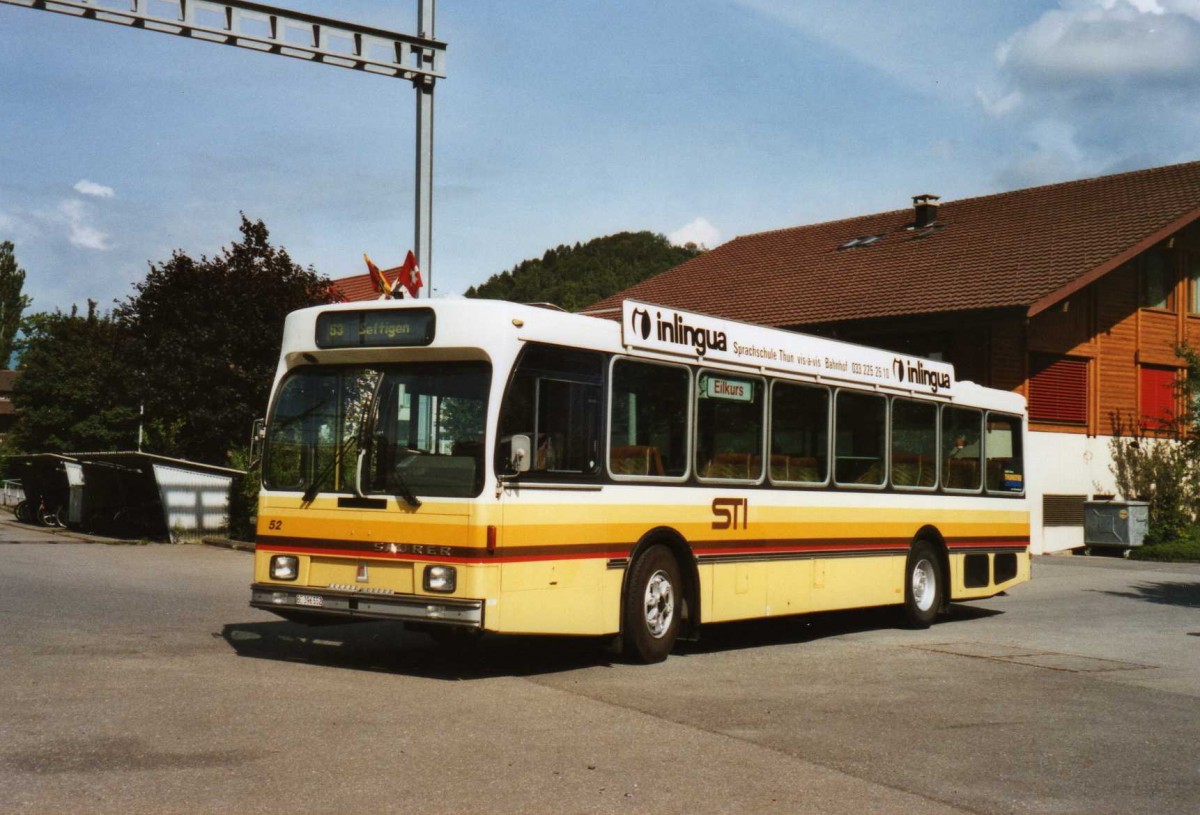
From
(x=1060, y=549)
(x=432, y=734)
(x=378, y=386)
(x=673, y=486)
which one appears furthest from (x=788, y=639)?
(x=1060, y=549)

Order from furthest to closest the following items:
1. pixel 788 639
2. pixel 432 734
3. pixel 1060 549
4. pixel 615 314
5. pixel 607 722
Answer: pixel 1060 549, pixel 788 639, pixel 615 314, pixel 607 722, pixel 432 734

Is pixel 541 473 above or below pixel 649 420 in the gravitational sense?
below

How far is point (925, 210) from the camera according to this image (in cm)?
3681

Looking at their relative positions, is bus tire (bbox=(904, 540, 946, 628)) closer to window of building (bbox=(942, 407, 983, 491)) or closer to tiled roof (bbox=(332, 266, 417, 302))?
window of building (bbox=(942, 407, 983, 491))

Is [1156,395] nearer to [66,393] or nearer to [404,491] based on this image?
[404,491]

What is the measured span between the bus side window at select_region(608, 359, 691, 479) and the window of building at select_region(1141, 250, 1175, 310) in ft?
76.0

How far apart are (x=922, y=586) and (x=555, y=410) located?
6577 mm

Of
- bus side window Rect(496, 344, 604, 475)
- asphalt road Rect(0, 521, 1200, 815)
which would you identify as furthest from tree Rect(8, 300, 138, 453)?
bus side window Rect(496, 344, 604, 475)

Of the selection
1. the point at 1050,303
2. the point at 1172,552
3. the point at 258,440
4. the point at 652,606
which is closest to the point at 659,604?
the point at 652,606

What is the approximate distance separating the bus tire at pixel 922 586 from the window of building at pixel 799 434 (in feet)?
6.98

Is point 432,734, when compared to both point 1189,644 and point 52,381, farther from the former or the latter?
point 52,381

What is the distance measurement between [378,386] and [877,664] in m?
4.65

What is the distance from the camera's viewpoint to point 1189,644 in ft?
45.2

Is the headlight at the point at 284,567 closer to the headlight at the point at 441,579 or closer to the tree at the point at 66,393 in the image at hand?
the headlight at the point at 441,579
